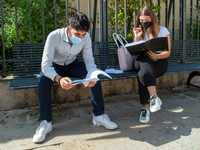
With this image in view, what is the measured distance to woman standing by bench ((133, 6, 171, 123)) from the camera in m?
2.61

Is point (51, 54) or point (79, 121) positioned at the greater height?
point (51, 54)

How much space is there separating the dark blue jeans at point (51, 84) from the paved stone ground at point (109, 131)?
25 centimetres

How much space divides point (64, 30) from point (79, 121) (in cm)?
128

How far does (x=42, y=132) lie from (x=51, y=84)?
59 centimetres

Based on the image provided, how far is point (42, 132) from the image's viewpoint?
2277 mm

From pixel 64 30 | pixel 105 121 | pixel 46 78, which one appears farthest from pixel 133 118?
pixel 64 30

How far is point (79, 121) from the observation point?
2779mm

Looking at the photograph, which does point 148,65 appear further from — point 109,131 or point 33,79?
point 33,79

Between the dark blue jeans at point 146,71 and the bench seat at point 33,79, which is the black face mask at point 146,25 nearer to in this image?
the dark blue jeans at point 146,71

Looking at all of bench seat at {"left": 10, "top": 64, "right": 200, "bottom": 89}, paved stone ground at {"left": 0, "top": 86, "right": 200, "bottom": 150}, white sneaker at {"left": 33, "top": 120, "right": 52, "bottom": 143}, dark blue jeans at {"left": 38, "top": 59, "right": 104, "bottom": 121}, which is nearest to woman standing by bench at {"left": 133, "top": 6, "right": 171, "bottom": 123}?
bench seat at {"left": 10, "top": 64, "right": 200, "bottom": 89}

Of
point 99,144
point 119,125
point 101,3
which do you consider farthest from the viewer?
point 101,3

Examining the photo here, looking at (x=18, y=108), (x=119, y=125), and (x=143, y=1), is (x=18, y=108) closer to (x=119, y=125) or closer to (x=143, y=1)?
(x=119, y=125)

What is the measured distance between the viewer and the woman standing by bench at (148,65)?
103 inches

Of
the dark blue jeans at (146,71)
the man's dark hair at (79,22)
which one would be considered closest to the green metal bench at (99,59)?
the dark blue jeans at (146,71)
